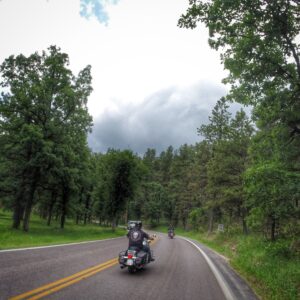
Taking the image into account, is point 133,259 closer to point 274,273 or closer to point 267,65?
point 274,273

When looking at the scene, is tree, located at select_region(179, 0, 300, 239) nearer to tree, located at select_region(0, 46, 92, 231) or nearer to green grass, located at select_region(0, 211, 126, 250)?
green grass, located at select_region(0, 211, 126, 250)

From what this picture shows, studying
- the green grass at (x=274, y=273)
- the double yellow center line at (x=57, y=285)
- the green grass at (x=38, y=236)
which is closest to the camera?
the double yellow center line at (x=57, y=285)

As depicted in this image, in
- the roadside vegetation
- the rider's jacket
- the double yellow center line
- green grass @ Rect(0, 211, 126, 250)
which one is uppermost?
the roadside vegetation

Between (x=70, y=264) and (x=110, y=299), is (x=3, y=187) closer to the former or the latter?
(x=70, y=264)

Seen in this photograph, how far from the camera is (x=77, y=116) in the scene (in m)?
26.2

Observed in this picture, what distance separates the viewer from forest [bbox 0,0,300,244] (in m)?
10.1

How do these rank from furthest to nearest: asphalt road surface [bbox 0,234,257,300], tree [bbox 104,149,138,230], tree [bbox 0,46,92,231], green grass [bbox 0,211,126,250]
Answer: tree [bbox 104,149,138,230] < tree [bbox 0,46,92,231] < green grass [bbox 0,211,126,250] < asphalt road surface [bbox 0,234,257,300]

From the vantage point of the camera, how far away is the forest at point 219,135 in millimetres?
10125

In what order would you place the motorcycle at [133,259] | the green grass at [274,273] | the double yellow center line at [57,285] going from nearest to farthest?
the double yellow center line at [57,285], the green grass at [274,273], the motorcycle at [133,259]

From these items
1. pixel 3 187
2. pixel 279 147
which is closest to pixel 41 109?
pixel 3 187

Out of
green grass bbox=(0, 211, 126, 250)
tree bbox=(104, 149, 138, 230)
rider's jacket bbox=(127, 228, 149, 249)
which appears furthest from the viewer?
tree bbox=(104, 149, 138, 230)

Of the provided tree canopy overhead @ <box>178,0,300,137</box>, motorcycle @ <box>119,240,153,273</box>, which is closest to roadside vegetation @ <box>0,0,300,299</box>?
tree canopy overhead @ <box>178,0,300,137</box>

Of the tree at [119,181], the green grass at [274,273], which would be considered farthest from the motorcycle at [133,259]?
the tree at [119,181]

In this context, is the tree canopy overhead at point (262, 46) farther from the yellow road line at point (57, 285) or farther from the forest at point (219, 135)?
the yellow road line at point (57, 285)
